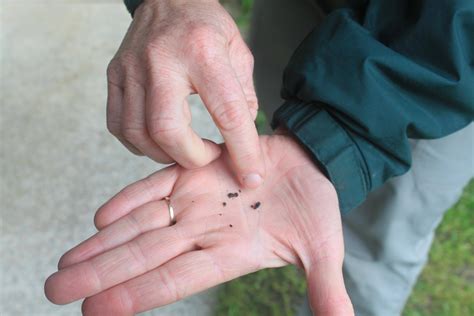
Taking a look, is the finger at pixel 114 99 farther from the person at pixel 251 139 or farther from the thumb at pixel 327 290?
the thumb at pixel 327 290

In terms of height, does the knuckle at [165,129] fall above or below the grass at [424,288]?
above

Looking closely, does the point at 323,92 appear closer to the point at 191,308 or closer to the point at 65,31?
the point at 191,308

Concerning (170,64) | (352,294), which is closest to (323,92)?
(170,64)

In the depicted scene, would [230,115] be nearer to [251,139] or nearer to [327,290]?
[251,139]

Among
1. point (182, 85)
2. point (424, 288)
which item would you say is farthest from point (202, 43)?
point (424, 288)

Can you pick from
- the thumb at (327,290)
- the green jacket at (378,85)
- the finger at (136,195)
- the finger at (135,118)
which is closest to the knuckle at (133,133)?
the finger at (135,118)

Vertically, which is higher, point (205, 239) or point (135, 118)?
point (135, 118)

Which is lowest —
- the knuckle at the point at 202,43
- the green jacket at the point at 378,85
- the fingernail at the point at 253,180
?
the fingernail at the point at 253,180
